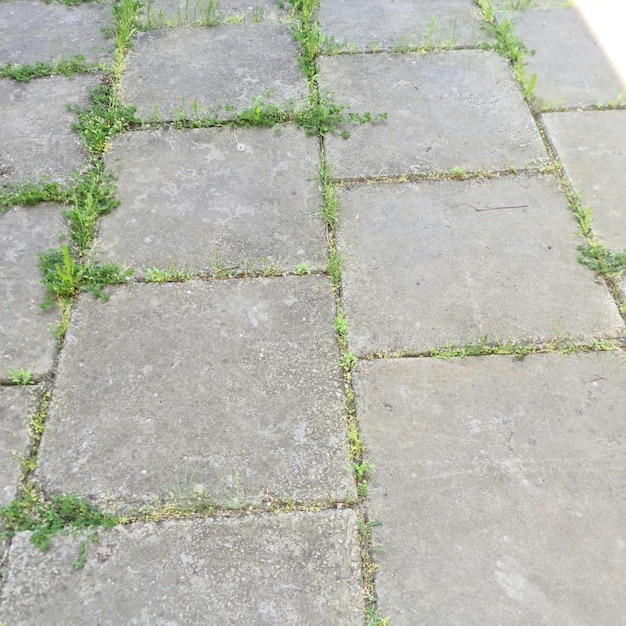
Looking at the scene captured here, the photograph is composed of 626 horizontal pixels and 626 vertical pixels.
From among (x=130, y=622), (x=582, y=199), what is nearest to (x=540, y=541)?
(x=130, y=622)

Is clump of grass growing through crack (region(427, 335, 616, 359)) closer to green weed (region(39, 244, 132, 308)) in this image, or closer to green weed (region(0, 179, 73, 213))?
green weed (region(39, 244, 132, 308))

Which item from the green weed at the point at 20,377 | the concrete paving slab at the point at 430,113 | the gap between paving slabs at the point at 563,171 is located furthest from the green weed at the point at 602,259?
the green weed at the point at 20,377

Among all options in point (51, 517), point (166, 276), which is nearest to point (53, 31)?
point (166, 276)

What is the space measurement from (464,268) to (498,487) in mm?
908

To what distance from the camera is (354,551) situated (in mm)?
1944

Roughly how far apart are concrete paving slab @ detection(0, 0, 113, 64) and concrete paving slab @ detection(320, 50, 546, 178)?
4.15ft

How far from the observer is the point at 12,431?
2.18 m

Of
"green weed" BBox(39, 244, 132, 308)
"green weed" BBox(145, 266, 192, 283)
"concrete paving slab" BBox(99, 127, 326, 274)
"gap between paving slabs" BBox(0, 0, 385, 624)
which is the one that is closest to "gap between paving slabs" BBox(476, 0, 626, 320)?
"gap between paving slabs" BBox(0, 0, 385, 624)

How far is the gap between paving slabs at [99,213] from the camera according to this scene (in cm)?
199

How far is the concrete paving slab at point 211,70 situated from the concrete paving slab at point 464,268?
874 mm

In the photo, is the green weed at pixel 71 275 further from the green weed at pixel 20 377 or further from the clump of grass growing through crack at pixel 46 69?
the clump of grass growing through crack at pixel 46 69

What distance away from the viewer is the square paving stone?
2.09 metres

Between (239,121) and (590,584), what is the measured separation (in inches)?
94.4

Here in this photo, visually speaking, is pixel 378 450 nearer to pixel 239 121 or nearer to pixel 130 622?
pixel 130 622
